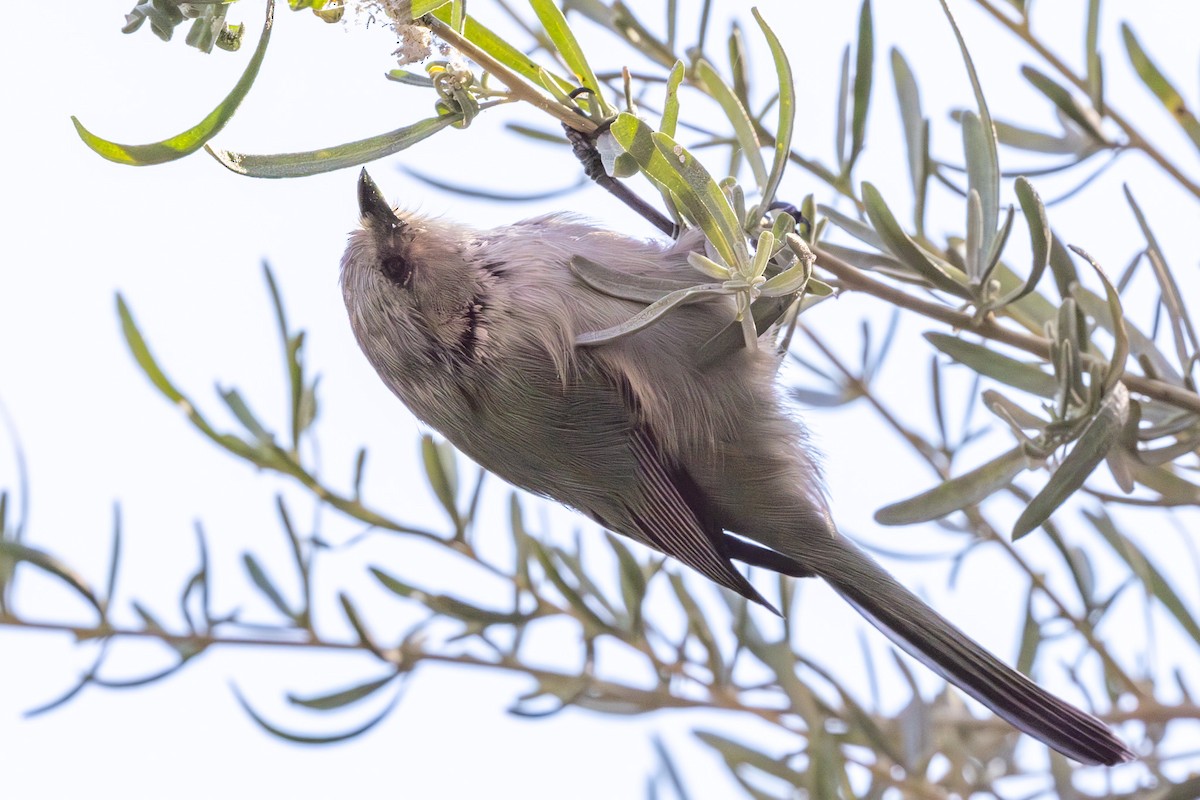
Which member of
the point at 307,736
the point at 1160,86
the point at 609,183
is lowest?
the point at 307,736

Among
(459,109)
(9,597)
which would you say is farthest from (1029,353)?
(9,597)

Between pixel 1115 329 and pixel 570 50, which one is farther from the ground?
pixel 570 50

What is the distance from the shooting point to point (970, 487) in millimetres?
1384

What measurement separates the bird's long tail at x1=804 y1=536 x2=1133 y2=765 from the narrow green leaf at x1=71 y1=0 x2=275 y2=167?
120cm

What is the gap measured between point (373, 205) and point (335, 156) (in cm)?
76

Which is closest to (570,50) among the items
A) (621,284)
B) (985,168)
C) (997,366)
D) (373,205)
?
(621,284)

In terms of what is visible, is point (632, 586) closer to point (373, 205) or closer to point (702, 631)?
point (702, 631)

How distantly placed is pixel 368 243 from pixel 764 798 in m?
1.09

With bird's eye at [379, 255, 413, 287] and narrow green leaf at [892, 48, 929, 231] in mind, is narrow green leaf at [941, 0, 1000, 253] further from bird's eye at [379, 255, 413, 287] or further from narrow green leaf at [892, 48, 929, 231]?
Result: bird's eye at [379, 255, 413, 287]

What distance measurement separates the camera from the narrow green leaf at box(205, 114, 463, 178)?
1144 millimetres

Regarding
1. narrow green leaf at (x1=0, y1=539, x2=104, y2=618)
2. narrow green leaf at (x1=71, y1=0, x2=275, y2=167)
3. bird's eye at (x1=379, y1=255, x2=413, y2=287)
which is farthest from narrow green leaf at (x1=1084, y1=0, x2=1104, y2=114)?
narrow green leaf at (x1=0, y1=539, x2=104, y2=618)

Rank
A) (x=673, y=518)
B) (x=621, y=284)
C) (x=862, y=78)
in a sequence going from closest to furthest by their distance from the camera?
(x=621, y=284)
(x=862, y=78)
(x=673, y=518)

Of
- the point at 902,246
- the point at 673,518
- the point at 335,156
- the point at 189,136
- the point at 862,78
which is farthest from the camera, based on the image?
the point at 673,518

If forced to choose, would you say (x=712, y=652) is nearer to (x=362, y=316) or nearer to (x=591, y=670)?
(x=591, y=670)
